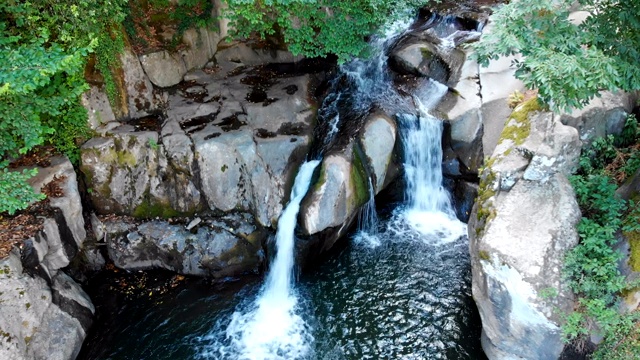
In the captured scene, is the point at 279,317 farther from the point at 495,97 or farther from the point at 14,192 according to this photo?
the point at 495,97

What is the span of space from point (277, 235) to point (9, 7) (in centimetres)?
759

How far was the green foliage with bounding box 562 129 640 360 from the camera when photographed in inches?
271

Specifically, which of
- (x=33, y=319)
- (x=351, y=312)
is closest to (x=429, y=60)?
(x=351, y=312)

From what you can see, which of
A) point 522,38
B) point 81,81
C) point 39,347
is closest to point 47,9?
point 81,81

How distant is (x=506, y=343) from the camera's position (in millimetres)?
7871

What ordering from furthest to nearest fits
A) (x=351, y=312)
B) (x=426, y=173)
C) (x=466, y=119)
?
1. (x=426, y=173)
2. (x=466, y=119)
3. (x=351, y=312)

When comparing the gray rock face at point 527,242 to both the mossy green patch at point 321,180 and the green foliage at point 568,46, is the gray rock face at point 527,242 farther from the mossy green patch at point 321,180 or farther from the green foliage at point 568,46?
the mossy green patch at point 321,180

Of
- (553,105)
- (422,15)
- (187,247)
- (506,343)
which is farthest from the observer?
(422,15)

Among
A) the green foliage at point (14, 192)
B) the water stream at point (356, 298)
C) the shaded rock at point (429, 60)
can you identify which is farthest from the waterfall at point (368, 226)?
the green foliage at point (14, 192)

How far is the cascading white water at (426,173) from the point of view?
39.9ft

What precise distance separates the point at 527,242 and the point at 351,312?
429 cm

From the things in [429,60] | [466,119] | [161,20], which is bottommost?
[466,119]

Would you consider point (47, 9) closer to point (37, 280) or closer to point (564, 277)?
point (37, 280)

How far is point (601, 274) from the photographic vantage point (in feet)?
23.3
